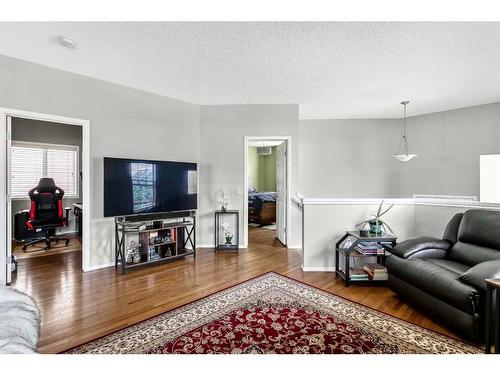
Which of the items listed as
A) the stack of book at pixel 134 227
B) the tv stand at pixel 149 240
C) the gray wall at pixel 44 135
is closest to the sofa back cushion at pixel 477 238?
the tv stand at pixel 149 240

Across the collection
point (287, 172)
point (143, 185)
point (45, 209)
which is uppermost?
point (287, 172)

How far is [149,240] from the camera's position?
138 inches

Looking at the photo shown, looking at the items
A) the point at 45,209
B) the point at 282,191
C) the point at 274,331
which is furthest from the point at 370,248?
the point at 45,209

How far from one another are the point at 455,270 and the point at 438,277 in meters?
0.29

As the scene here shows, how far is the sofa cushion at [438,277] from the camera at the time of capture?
1718 mm

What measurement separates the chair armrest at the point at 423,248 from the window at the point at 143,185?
128 inches

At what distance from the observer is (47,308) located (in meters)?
2.21

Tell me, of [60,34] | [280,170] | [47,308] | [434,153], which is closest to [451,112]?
[434,153]

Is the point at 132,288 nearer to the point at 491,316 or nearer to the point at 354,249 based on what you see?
the point at 354,249

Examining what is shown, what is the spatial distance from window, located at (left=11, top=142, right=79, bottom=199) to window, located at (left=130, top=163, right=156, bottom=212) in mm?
3203

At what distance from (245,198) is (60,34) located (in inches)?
127

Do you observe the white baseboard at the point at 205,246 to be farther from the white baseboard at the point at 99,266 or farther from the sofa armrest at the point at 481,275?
the sofa armrest at the point at 481,275

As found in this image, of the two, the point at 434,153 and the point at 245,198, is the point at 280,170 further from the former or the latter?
the point at 434,153

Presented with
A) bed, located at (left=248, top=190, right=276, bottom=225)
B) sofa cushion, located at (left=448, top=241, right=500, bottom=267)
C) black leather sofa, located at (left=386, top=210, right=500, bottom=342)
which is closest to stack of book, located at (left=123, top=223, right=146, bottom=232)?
black leather sofa, located at (left=386, top=210, right=500, bottom=342)
